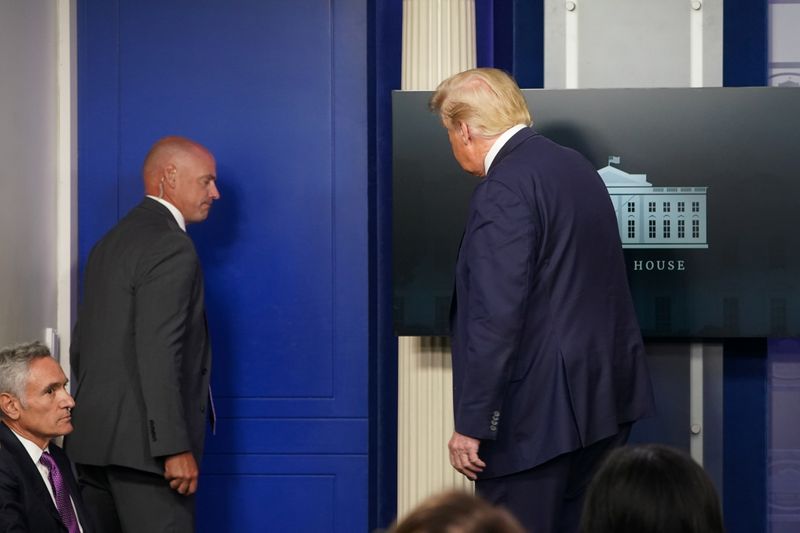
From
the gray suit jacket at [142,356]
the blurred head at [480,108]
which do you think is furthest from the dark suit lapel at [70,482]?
the blurred head at [480,108]

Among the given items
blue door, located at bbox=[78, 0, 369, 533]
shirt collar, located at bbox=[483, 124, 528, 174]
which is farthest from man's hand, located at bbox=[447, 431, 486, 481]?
blue door, located at bbox=[78, 0, 369, 533]

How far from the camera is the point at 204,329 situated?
3.95 meters

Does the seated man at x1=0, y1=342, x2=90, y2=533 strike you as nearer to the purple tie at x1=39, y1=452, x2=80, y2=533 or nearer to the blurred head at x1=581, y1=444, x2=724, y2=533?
the purple tie at x1=39, y1=452, x2=80, y2=533

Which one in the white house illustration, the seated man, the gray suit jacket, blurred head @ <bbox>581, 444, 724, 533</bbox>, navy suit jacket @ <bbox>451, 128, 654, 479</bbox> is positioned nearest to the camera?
blurred head @ <bbox>581, 444, 724, 533</bbox>

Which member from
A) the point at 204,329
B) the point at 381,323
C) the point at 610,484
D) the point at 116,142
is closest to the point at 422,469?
the point at 381,323

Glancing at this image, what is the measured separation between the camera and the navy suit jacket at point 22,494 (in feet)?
10.3

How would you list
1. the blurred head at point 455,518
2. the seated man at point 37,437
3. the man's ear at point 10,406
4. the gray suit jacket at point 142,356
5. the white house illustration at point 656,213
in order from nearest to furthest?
the blurred head at point 455,518 < the seated man at point 37,437 < the man's ear at point 10,406 < the gray suit jacket at point 142,356 < the white house illustration at point 656,213

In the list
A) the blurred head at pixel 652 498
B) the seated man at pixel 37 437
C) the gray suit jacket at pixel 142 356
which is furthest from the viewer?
the gray suit jacket at pixel 142 356

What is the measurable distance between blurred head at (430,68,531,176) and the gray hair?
1278mm

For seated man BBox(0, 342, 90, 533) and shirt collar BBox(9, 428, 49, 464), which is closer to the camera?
seated man BBox(0, 342, 90, 533)

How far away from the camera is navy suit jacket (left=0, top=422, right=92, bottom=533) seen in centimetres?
315

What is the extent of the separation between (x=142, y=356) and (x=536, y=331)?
123cm

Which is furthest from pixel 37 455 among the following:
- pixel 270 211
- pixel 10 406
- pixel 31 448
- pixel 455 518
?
pixel 455 518

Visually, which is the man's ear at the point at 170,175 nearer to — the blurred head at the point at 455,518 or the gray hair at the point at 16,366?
the gray hair at the point at 16,366
